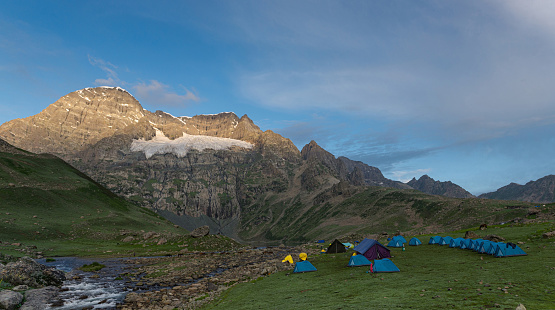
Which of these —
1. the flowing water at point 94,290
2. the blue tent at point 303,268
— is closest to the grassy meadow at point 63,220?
the flowing water at point 94,290

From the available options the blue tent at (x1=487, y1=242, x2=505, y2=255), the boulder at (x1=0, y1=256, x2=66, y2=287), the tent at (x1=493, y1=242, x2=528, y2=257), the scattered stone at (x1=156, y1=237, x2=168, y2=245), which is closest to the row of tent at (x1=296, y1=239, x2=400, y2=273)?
the blue tent at (x1=487, y1=242, x2=505, y2=255)

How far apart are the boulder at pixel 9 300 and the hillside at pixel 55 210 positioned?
5684 cm

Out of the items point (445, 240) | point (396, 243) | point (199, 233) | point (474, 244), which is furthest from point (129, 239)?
point (474, 244)

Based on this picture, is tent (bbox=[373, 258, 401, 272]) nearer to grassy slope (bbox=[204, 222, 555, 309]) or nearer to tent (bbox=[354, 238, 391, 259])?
grassy slope (bbox=[204, 222, 555, 309])

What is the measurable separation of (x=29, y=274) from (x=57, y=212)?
98.5 metres

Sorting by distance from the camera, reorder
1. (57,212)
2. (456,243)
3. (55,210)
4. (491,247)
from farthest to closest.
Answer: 1. (55,210)
2. (57,212)
3. (456,243)
4. (491,247)

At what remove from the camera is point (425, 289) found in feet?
70.7

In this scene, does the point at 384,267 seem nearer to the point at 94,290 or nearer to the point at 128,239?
the point at 94,290

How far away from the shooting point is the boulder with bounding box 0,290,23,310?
83.9 ft

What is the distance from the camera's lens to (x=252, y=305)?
23844mm

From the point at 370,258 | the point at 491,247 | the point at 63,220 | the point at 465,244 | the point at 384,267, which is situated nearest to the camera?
the point at 384,267

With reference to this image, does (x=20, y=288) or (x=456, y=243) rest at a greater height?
(x=456, y=243)

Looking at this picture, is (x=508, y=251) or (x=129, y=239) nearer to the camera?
(x=508, y=251)

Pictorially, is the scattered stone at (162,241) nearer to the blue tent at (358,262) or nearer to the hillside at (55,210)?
the hillside at (55,210)
